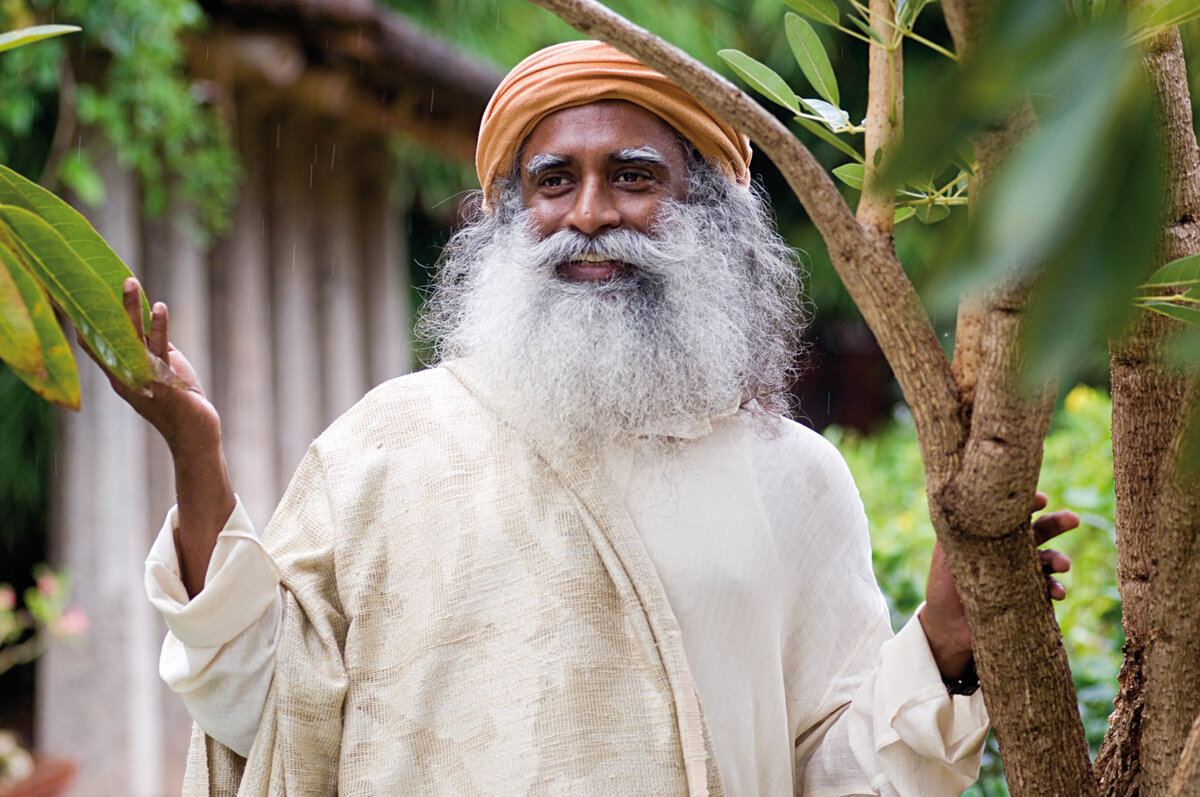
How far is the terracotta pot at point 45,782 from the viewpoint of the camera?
3676 mm

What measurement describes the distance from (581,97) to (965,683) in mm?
1039

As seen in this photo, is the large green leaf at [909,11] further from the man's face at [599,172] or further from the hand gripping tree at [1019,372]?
the man's face at [599,172]

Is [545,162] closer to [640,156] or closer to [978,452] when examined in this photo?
[640,156]

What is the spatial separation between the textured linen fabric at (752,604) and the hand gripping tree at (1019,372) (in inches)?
15.6

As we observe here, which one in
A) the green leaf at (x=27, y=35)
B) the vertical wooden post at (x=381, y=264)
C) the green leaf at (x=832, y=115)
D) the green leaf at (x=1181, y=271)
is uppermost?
the vertical wooden post at (x=381, y=264)

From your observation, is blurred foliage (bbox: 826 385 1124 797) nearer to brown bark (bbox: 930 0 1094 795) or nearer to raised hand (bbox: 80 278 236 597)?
brown bark (bbox: 930 0 1094 795)

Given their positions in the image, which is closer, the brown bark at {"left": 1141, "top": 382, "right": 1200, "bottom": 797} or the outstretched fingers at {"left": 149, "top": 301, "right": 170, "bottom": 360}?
the brown bark at {"left": 1141, "top": 382, "right": 1200, "bottom": 797}

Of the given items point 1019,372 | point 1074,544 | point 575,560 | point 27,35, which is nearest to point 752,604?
point 575,560

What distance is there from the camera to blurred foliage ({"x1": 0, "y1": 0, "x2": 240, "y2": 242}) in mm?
3465

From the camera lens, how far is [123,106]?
3785 mm

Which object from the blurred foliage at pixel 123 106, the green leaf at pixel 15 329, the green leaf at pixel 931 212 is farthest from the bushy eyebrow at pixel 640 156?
the blurred foliage at pixel 123 106

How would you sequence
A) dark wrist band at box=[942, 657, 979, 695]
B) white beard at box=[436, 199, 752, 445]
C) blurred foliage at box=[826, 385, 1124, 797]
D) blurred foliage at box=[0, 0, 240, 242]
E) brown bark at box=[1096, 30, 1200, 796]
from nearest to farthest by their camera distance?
brown bark at box=[1096, 30, 1200, 796] < dark wrist band at box=[942, 657, 979, 695] < white beard at box=[436, 199, 752, 445] < blurred foliage at box=[826, 385, 1124, 797] < blurred foliage at box=[0, 0, 240, 242]

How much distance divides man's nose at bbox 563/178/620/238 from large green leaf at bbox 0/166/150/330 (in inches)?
31.7

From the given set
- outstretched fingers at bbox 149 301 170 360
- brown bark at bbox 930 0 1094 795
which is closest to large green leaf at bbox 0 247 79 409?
outstretched fingers at bbox 149 301 170 360
